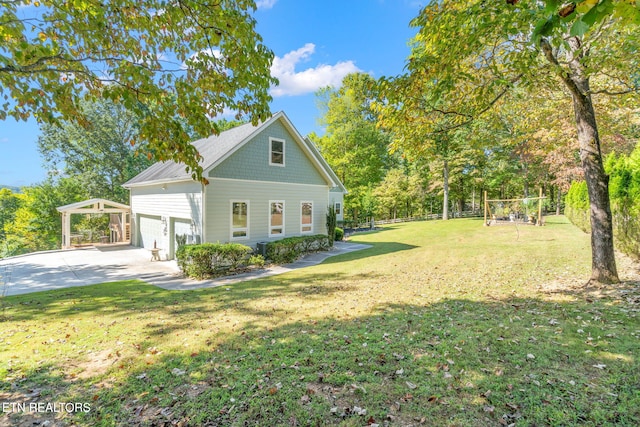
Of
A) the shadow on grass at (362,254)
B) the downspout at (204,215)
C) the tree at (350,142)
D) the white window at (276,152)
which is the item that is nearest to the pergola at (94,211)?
the downspout at (204,215)

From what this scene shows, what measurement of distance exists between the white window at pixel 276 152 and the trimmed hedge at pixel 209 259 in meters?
4.87

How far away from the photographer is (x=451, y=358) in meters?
3.73

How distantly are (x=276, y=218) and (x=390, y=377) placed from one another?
11.3 metres

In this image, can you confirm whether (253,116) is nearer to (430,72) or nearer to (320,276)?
(430,72)

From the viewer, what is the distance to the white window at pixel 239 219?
12517mm

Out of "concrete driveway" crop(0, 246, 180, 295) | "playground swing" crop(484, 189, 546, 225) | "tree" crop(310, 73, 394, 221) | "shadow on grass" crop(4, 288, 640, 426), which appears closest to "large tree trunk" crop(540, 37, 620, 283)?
→ "shadow on grass" crop(4, 288, 640, 426)

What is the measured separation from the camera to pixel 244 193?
12.8 metres

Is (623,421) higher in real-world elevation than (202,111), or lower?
lower

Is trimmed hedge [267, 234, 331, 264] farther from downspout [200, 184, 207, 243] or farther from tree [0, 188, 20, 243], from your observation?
tree [0, 188, 20, 243]

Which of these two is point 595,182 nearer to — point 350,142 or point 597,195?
point 597,195

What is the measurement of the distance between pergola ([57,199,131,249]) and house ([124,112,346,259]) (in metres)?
2.20

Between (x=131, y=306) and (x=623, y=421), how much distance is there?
27.8 ft

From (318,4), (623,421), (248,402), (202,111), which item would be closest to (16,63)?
(202,111)

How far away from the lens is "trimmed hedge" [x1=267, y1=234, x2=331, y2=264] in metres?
12.6
